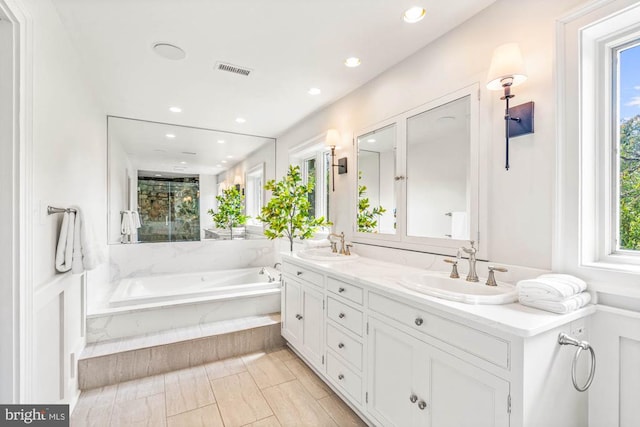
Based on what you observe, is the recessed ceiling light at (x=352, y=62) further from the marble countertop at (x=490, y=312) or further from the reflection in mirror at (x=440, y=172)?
the marble countertop at (x=490, y=312)

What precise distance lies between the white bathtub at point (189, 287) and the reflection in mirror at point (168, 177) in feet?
1.66

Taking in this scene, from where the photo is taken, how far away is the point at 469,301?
1210 millimetres

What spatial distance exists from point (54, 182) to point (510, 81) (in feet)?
→ 8.00

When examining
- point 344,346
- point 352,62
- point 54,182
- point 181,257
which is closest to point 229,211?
point 181,257

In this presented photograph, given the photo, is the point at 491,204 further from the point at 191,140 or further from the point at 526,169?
the point at 191,140

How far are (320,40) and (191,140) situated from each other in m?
2.54

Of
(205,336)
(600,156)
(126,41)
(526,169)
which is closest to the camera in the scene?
(600,156)

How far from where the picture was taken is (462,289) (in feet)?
5.10

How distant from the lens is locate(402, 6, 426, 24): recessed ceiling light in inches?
64.7

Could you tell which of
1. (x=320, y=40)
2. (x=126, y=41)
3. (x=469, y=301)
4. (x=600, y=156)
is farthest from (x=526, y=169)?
(x=126, y=41)

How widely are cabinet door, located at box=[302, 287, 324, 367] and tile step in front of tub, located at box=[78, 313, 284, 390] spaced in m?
0.60

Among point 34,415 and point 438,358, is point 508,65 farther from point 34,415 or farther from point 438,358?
point 34,415

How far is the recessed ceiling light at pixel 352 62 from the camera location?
7.09 feet
